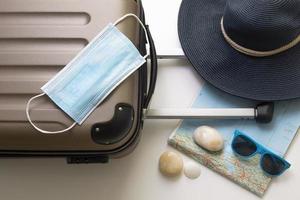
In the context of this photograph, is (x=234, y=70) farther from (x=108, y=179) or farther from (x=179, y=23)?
(x=108, y=179)

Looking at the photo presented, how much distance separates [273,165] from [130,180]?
0.25 metres

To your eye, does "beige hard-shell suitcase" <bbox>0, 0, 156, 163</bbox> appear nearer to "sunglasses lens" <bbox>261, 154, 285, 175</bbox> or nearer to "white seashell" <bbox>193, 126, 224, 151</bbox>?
"white seashell" <bbox>193, 126, 224, 151</bbox>

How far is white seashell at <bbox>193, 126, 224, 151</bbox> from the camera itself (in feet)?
2.33

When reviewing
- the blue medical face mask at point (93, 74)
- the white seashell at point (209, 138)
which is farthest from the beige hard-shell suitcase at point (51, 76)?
the white seashell at point (209, 138)

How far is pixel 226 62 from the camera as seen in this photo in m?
0.74

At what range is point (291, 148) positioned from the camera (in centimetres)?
73

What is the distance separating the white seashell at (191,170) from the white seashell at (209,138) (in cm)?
4

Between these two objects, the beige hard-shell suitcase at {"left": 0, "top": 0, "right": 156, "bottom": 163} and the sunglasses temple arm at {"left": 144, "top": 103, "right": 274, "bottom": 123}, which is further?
the sunglasses temple arm at {"left": 144, "top": 103, "right": 274, "bottom": 123}

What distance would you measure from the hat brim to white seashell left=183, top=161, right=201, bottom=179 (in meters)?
0.15

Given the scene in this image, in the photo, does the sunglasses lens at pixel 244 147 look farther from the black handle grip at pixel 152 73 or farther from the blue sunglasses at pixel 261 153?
the black handle grip at pixel 152 73

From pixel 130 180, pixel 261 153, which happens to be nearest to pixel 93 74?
pixel 130 180

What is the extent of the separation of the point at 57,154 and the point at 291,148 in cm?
41

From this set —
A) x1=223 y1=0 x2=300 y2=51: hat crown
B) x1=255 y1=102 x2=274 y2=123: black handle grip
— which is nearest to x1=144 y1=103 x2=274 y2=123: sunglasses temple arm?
x1=255 y1=102 x2=274 y2=123: black handle grip

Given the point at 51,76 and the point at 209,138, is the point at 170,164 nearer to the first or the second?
the point at 209,138
